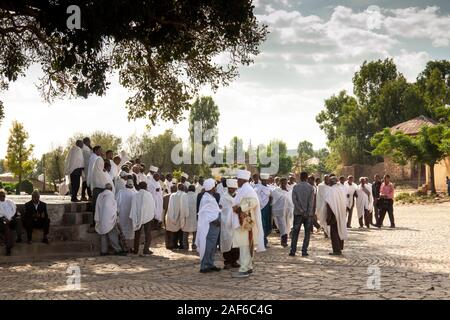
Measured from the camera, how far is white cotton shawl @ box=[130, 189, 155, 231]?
1279 cm

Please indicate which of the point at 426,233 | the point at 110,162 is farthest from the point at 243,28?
the point at 426,233

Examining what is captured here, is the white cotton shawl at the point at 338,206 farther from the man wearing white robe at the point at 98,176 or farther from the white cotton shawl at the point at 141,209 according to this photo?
the man wearing white robe at the point at 98,176

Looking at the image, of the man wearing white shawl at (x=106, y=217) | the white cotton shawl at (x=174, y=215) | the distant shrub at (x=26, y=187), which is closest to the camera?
the man wearing white shawl at (x=106, y=217)

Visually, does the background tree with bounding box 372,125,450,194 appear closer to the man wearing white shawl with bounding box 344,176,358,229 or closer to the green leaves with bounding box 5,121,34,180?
the man wearing white shawl with bounding box 344,176,358,229

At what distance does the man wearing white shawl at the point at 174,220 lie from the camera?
13.7 metres

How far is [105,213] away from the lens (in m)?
12.7

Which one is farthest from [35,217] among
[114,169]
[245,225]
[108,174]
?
[245,225]

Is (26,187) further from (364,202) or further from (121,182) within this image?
(364,202)

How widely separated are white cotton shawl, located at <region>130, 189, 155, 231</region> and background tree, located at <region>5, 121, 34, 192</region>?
127 feet

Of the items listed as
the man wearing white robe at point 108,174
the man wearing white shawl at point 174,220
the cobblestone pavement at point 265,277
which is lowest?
the cobblestone pavement at point 265,277

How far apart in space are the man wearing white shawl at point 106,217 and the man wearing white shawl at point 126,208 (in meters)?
0.33

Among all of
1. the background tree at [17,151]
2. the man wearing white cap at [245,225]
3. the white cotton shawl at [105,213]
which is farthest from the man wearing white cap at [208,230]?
the background tree at [17,151]

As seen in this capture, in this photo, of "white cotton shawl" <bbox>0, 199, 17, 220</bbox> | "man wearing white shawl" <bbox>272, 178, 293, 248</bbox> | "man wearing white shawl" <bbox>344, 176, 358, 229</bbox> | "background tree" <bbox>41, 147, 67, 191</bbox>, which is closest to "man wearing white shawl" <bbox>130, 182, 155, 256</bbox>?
"white cotton shawl" <bbox>0, 199, 17, 220</bbox>

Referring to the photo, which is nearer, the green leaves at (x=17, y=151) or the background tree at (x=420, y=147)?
the background tree at (x=420, y=147)
